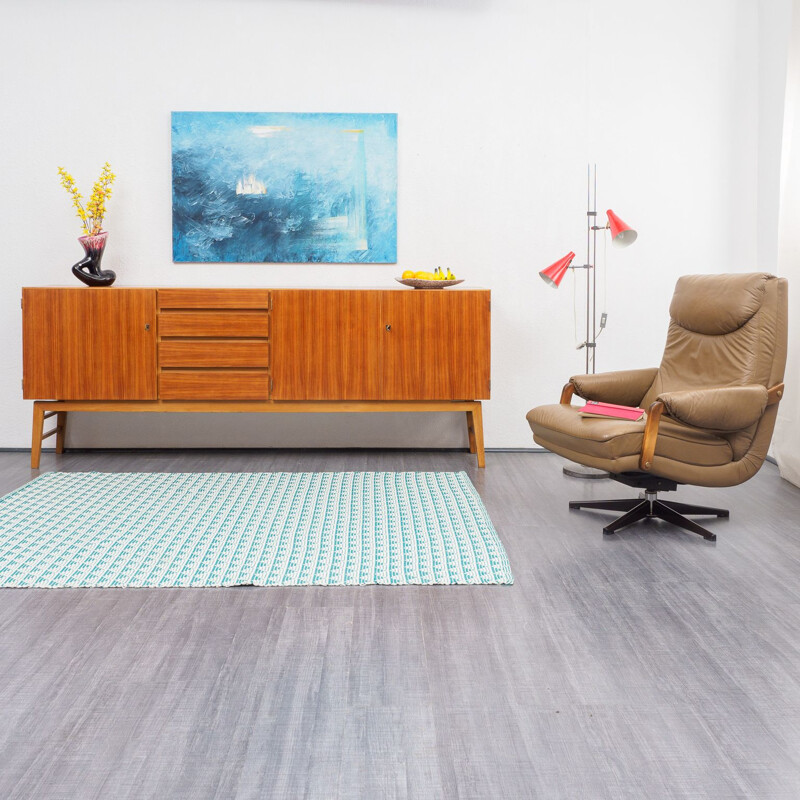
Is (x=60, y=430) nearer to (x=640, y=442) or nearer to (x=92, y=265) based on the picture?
(x=92, y=265)

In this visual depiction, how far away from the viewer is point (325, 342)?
432cm

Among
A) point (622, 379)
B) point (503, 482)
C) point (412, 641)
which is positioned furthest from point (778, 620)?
point (503, 482)

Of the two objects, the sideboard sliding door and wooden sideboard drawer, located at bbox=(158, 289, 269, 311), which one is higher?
wooden sideboard drawer, located at bbox=(158, 289, 269, 311)

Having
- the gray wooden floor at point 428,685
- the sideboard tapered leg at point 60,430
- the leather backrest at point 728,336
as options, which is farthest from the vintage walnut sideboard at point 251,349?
the gray wooden floor at point 428,685

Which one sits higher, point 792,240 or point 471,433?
point 792,240

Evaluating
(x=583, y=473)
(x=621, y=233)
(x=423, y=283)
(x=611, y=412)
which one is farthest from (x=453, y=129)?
(x=611, y=412)

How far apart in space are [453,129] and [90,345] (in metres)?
2.28

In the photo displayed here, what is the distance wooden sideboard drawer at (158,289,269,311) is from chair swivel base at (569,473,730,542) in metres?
1.90

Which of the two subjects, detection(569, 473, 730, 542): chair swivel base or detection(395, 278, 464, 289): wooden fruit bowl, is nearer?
detection(569, 473, 730, 542): chair swivel base

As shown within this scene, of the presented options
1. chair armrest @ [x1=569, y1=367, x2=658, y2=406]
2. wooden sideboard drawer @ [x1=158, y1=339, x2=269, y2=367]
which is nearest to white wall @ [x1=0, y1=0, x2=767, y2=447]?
wooden sideboard drawer @ [x1=158, y1=339, x2=269, y2=367]

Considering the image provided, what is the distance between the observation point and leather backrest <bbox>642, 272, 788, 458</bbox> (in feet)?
10.6

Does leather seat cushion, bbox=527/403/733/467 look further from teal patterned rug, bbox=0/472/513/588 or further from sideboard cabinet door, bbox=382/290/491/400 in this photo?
sideboard cabinet door, bbox=382/290/491/400

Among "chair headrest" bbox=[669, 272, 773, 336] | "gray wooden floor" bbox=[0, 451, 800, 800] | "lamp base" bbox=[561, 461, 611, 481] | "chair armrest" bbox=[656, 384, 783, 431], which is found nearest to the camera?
"gray wooden floor" bbox=[0, 451, 800, 800]

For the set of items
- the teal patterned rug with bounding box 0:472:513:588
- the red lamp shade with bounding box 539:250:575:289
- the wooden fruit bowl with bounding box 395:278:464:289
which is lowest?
the teal patterned rug with bounding box 0:472:513:588
